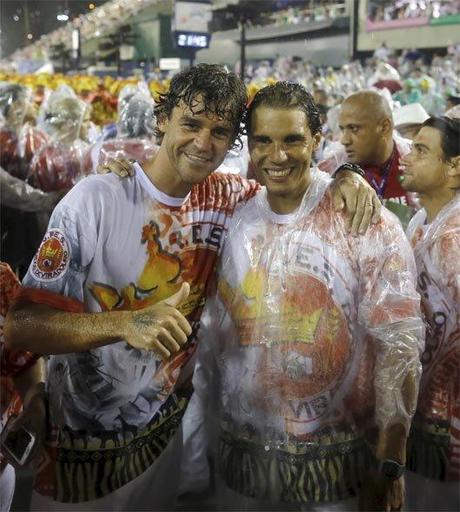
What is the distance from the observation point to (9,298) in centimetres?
169

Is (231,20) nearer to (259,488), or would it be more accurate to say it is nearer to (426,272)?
(426,272)

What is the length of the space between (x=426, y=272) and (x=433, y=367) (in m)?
0.27

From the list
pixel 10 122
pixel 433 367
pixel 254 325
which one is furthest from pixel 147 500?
pixel 10 122

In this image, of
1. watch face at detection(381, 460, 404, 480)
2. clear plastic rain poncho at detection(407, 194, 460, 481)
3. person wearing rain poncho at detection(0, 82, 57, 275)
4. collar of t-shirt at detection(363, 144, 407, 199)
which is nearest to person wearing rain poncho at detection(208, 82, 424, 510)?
watch face at detection(381, 460, 404, 480)

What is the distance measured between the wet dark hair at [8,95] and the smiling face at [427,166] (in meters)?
3.37

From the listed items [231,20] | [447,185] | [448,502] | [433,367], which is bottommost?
[448,502]

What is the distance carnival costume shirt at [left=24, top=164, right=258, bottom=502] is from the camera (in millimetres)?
1587

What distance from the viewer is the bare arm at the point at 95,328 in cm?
137

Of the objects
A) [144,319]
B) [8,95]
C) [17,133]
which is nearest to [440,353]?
[144,319]

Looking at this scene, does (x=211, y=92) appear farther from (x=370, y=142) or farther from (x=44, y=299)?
(x=370, y=142)

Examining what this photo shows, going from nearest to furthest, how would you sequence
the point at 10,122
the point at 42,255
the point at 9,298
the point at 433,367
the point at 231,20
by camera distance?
the point at 42,255
the point at 9,298
the point at 433,367
the point at 231,20
the point at 10,122

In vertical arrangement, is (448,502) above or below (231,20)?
below

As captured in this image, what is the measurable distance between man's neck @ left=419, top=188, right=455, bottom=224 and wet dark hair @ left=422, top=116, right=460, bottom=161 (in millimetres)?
100

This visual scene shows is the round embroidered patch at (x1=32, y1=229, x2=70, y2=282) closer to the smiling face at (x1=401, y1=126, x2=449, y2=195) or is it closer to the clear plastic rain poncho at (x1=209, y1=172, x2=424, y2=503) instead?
the clear plastic rain poncho at (x1=209, y1=172, x2=424, y2=503)
